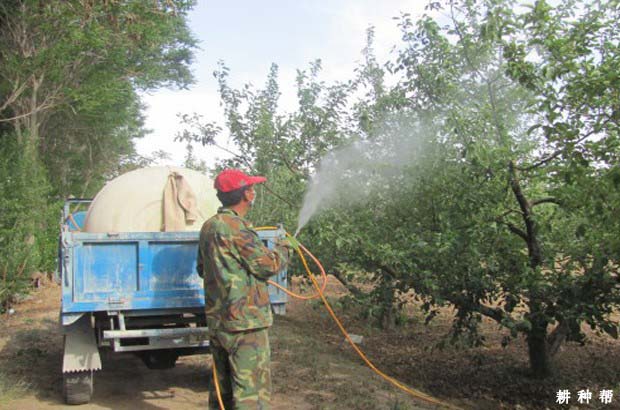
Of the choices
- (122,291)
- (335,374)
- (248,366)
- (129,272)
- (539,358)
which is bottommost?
(335,374)

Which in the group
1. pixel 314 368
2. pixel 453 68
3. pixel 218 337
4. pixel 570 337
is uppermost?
pixel 453 68

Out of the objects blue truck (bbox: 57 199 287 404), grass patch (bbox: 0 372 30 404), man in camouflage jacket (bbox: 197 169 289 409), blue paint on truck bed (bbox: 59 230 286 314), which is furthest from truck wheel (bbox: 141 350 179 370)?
man in camouflage jacket (bbox: 197 169 289 409)

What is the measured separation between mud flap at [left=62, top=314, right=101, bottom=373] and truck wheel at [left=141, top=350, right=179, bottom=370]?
3.82 feet

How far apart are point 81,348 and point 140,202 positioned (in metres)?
1.51

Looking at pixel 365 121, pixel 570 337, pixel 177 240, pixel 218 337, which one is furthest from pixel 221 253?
pixel 570 337

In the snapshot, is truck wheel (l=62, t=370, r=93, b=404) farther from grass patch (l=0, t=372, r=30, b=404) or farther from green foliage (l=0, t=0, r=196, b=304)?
green foliage (l=0, t=0, r=196, b=304)

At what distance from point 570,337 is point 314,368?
298cm

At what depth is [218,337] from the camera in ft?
14.2

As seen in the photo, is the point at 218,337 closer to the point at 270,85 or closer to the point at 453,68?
the point at 453,68

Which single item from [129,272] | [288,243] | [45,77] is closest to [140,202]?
[129,272]

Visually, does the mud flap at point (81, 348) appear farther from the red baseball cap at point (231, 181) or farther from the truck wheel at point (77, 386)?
the red baseball cap at point (231, 181)

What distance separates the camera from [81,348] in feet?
19.4

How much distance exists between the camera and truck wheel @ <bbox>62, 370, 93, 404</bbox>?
19.3 feet

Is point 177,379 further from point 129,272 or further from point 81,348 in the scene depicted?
point 129,272
